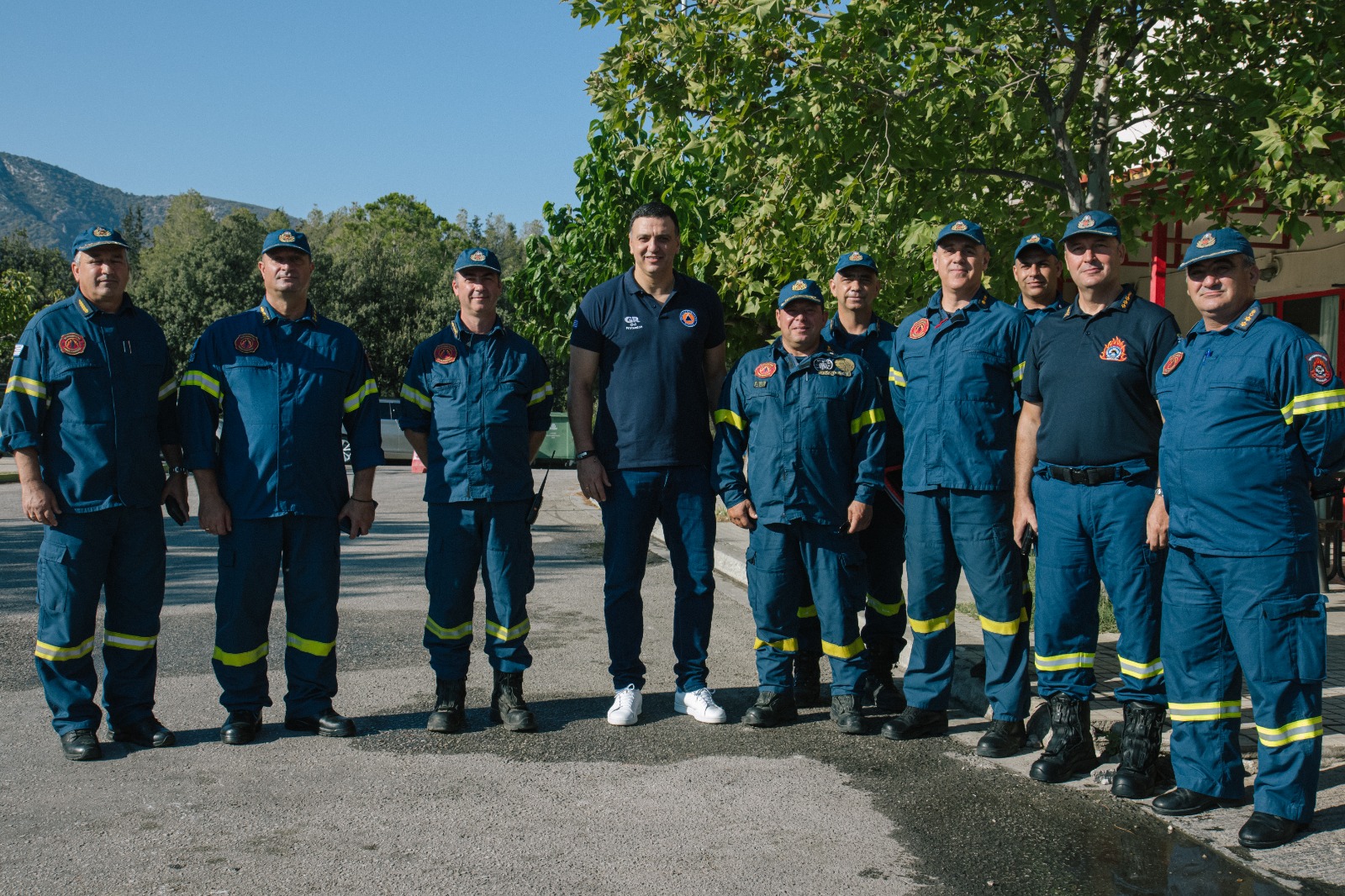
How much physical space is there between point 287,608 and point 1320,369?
420 cm

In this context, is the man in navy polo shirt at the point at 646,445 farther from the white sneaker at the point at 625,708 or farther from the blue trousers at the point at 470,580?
the blue trousers at the point at 470,580

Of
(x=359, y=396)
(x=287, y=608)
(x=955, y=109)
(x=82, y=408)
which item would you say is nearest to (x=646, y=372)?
(x=359, y=396)

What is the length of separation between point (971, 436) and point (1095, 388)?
0.60 meters

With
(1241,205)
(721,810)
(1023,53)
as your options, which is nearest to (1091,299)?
(721,810)

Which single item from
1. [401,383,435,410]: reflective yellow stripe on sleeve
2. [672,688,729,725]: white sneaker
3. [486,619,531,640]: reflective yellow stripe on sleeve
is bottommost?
[672,688,729,725]: white sneaker

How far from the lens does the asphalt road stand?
11.5 ft

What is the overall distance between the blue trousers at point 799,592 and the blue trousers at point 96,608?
106 inches

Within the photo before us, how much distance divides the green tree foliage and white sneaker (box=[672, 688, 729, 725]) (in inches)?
138

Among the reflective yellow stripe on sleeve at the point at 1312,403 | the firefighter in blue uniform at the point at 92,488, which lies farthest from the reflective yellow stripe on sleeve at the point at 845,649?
the firefighter in blue uniform at the point at 92,488

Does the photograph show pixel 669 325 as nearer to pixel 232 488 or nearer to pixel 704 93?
pixel 232 488

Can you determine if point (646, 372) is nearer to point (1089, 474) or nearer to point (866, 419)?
point (866, 419)

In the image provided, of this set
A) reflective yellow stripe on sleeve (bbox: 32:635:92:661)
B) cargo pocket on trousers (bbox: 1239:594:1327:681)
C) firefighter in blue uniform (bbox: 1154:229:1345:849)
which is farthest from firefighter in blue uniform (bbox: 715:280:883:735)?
reflective yellow stripe on sleeve (bbox: 32:635:92:661)

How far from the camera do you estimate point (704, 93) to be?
8211 mm

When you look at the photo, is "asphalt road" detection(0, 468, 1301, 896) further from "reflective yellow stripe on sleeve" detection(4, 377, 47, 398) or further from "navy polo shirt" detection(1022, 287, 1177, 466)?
"reflective yellow stripe on sleeve" detection(4, 377, 47, 398)
